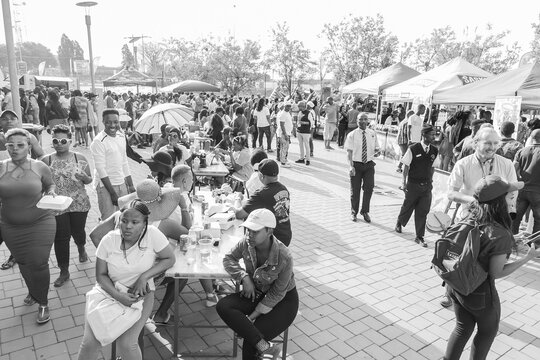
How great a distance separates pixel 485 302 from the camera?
264 centimetres

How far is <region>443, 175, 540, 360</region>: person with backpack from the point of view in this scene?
8.36 ft

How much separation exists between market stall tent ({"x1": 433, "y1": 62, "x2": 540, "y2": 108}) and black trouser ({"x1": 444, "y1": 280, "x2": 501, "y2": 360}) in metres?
5.78

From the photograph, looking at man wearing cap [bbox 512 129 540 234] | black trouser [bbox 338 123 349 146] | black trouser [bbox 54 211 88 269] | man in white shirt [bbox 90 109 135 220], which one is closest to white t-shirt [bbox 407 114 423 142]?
man wearing cap [bbox 512 129 540 234]

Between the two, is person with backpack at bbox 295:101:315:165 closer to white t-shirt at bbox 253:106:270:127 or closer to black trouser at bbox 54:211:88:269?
white t-shirt at bbox 253:106:270:127

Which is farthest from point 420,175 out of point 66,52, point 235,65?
point 66,52

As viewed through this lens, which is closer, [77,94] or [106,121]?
[106,121]

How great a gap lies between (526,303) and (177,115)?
20.6ft

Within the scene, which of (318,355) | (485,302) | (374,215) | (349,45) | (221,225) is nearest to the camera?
(485,302)

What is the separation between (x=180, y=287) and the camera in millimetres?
3719

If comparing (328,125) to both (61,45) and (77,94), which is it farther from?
(61,45)

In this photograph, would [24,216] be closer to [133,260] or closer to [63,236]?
[63,236]

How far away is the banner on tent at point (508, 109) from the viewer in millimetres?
7179

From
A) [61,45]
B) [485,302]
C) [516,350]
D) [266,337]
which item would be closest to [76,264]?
[266,337]

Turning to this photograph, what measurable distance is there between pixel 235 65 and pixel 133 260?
29376mm
